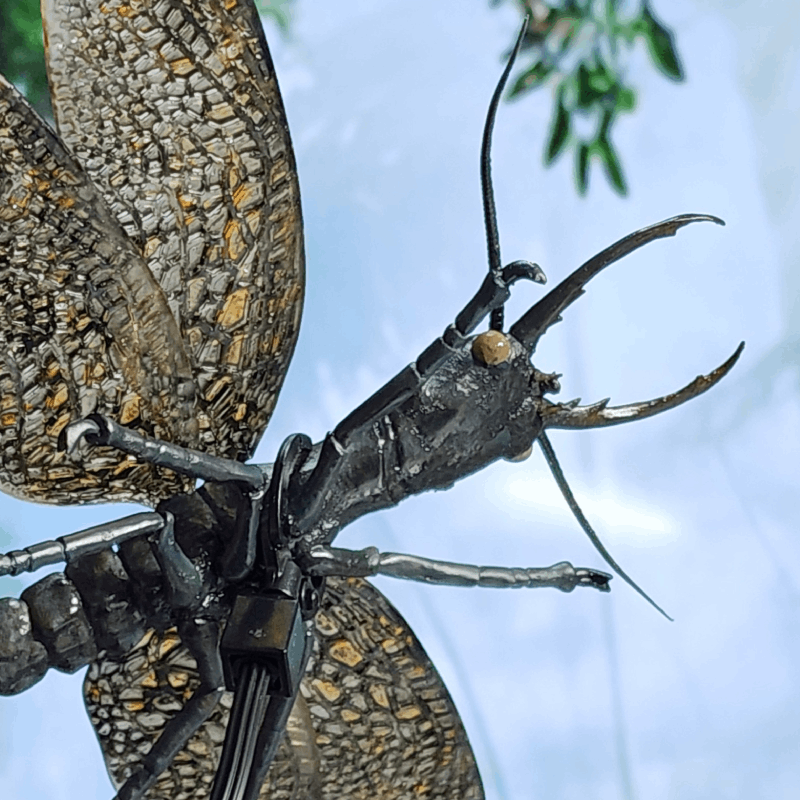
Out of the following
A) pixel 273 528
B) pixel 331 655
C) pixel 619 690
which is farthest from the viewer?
pixel 619 690

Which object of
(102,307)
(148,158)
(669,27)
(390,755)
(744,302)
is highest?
(669,27)

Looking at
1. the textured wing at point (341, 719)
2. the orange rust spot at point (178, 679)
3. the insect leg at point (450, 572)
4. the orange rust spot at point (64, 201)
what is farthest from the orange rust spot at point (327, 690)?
the orange rust spot at point (64, 201)

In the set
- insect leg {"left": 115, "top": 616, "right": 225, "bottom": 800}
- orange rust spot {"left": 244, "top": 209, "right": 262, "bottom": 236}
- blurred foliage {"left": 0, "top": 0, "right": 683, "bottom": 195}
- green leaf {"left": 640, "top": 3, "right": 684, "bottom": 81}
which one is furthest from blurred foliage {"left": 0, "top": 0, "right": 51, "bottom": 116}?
insect leg {"left": 115, "top": 616, "right": 225, "bottom": 800}

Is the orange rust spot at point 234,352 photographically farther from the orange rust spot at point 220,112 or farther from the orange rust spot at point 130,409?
the orange rust spot at point 220,112

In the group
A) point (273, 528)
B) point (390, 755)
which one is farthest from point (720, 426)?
point (273, 528)

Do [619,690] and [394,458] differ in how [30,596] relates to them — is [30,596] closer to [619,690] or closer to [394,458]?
[394,458]

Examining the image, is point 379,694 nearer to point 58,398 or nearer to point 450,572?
point 450,572

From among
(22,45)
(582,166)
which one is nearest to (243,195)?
(22,45)
